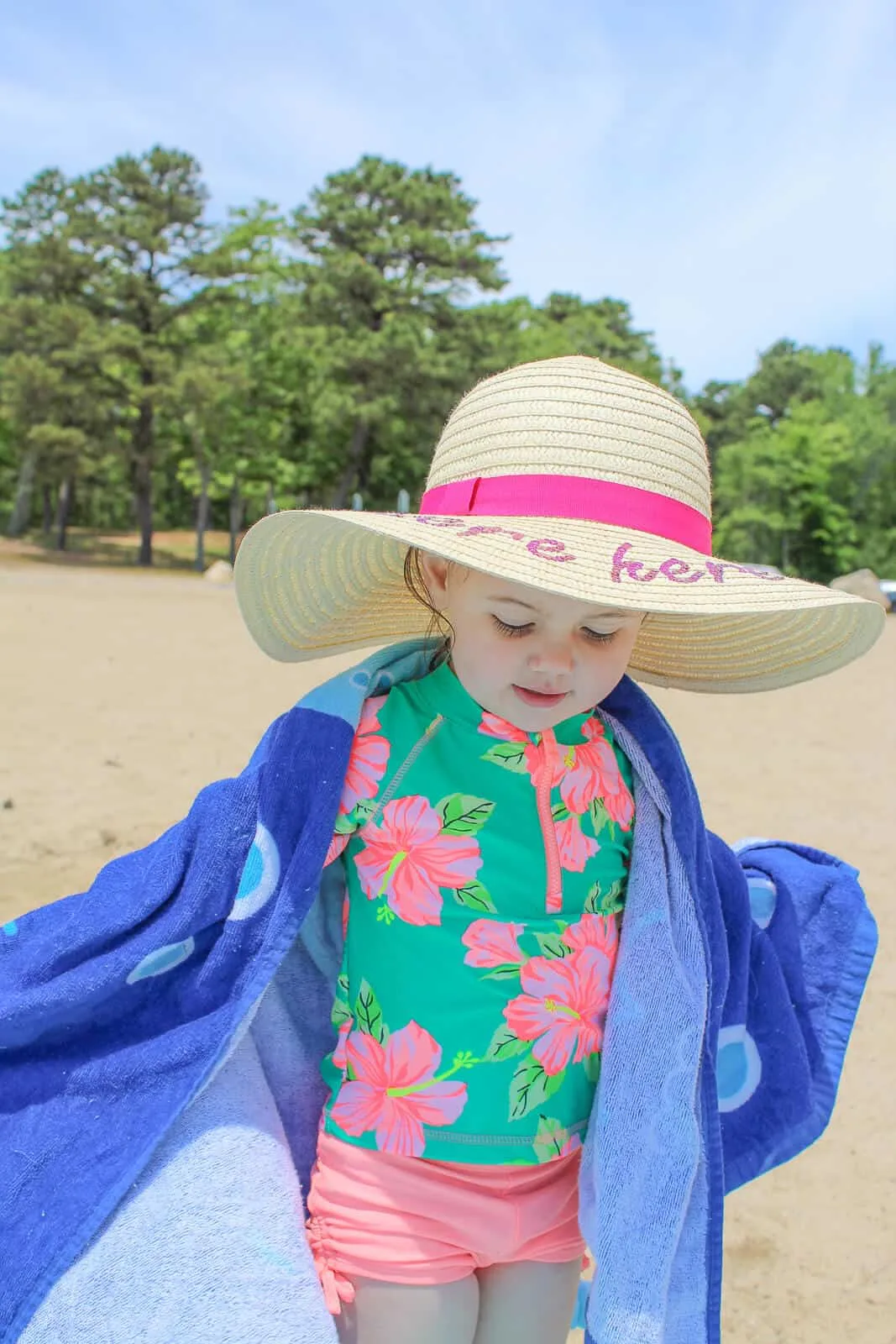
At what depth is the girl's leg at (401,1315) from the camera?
1490 mm

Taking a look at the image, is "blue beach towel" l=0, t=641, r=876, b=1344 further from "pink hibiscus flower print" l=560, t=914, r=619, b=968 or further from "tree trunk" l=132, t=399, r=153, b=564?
"tree trunk" l=132, t=399, r=153, b=564

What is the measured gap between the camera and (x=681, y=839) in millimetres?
1676

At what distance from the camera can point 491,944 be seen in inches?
62.2

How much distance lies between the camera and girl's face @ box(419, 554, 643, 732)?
1.55 metres

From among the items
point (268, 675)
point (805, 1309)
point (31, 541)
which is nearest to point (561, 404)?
Answer: point (805, 1309)

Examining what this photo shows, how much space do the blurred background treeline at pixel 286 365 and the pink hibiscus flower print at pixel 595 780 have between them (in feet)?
94.7

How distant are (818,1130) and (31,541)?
36.9 m

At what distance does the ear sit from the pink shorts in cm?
79

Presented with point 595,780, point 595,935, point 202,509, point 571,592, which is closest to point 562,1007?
point 595,935

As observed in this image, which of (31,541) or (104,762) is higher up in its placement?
(104,762)

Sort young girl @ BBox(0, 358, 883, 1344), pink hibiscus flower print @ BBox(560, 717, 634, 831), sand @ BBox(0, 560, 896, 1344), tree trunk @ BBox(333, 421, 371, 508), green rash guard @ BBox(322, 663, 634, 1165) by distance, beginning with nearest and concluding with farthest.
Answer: young girl @ BBox(0, 358, 883, 1344) → green rash guard @ BBox(322, 663, 634, 1165) → pink hibiscus flower print @ BBox(560, 717, 634, 831) → sand @ BBox(0, 560, 896, 1344) → tree trunk @ BBox(333, 421, 371, 508)

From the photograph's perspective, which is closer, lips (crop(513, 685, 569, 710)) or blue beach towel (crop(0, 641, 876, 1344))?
blue beach towel (crop(0, 641, 876, 1344))

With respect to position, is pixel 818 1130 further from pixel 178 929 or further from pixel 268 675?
pixel 268 675

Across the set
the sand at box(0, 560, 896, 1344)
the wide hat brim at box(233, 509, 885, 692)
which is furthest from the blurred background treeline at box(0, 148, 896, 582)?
the wide hat brim at box(233, 509, 885, 692)
